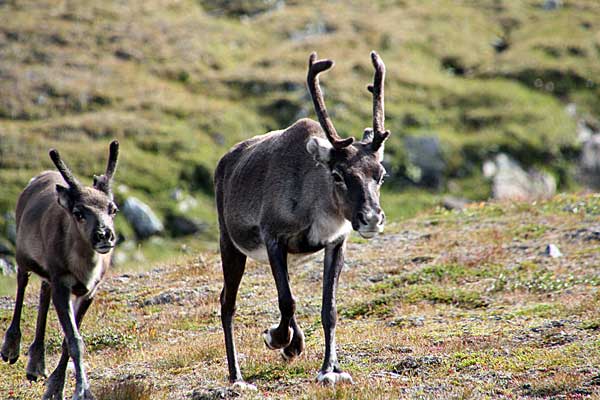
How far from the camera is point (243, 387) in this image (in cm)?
1097

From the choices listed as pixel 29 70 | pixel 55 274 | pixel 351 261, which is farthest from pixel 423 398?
pixel 29 70

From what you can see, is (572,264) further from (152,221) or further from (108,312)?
(152,221)

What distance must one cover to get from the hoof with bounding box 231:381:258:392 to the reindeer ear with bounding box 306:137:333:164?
309 centimetres

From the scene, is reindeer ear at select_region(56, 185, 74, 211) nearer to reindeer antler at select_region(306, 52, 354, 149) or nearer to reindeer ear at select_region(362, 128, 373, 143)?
reindeer antler at select_region(306, 52, 354, 149)

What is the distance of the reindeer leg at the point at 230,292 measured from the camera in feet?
38.2

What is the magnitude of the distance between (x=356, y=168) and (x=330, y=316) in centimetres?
201

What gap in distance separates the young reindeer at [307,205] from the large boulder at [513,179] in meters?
30.1

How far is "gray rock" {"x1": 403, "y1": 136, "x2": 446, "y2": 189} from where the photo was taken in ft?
137

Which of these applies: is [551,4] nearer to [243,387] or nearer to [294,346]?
[294,346]

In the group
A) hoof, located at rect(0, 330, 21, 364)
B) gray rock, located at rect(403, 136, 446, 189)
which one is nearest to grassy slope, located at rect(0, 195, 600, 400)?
hoof, located at rect(0, 330, 21, 364)

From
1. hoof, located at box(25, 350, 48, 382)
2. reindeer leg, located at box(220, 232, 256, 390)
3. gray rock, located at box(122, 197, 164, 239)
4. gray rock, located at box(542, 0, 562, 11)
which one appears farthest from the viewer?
gray rock, located at box(542, 0, 562, 11)

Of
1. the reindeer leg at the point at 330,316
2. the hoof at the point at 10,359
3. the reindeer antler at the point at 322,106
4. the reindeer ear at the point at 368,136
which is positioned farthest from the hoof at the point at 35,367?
the reindeer ear at the point at 368,136

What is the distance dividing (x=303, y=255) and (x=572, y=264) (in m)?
8.08

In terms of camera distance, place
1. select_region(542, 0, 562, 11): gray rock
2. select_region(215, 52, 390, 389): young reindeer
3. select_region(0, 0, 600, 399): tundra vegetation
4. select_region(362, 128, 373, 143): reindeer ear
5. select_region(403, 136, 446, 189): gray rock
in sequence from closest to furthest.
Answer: select_region(215, 52, 390, 389): young reindeer → select_region(362, 128, 373, 143): reindeer ear → select_region(0, 0, 600, 399): tundra vegetation → select_region(403, 136, 446, 189): gray rock → select_region(542, 0, 562, 11): gray rock
